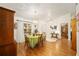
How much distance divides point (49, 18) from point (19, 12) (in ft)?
2.42

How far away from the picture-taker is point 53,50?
279cm

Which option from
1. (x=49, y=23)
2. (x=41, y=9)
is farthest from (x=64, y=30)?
(x=41, y=9)

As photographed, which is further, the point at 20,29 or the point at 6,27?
the point at 20,29

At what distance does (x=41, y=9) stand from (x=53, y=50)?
1.05m

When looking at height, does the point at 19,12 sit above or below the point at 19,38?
above

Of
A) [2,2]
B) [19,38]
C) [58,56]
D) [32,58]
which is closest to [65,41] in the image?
[58,56]

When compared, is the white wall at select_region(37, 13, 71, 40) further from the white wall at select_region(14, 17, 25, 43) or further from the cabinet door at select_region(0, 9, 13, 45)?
the cabinet door at select_region(0, 9, 13, 45)

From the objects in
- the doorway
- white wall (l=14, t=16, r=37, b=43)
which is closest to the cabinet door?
white wall (l=14, t=16, r=37, b=43)

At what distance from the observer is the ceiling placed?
2.64 meters

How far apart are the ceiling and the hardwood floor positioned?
A: 674 millimetres

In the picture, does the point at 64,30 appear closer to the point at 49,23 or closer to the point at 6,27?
the point at 49,23

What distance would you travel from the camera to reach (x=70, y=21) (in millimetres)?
2680

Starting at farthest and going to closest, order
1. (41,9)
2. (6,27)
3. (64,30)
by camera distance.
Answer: (64,30), (41,9), (6,27)

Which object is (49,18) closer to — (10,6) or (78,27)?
(78,27)
